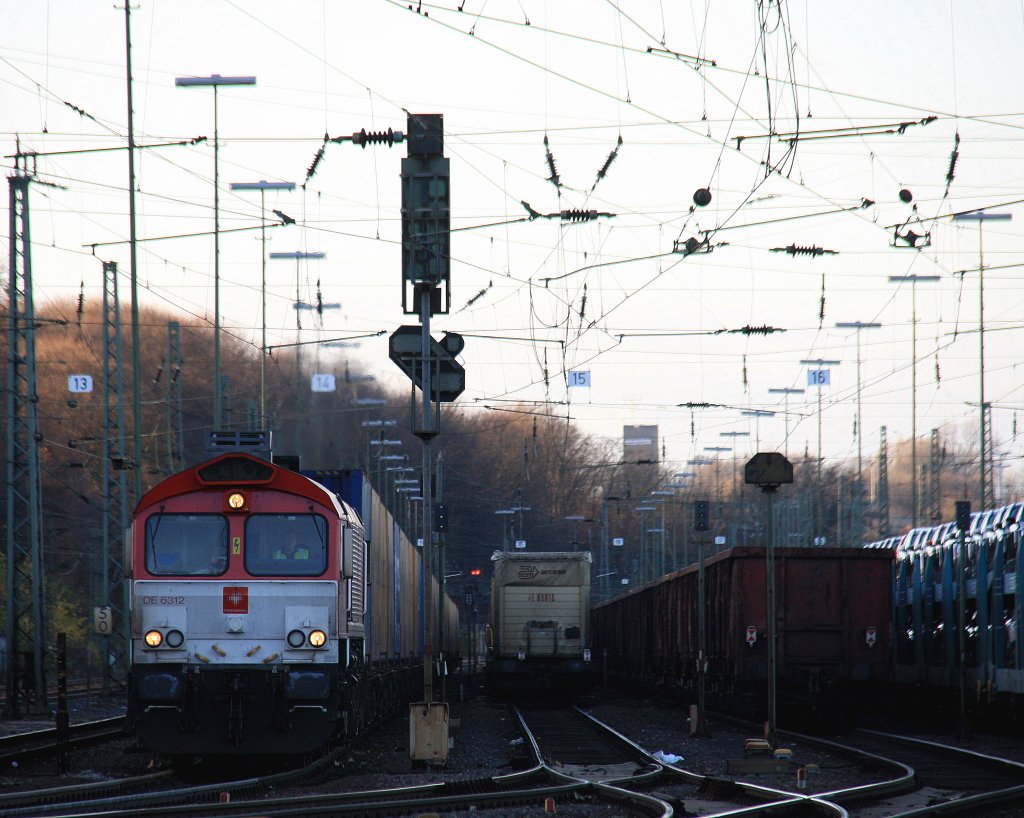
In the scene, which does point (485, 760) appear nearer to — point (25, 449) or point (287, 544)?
point (287, 544)

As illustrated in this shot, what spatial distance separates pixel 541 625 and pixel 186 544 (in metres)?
19.1

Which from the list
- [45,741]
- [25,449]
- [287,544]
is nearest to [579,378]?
[25,449]

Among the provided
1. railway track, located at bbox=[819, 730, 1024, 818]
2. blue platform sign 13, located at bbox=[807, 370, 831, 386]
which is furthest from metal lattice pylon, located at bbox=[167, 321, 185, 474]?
railway track, located at bbox=[819, 730, 1024, 818]

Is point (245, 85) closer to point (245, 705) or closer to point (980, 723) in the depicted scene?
point (245, 705)

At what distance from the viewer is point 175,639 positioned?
15.0 metres

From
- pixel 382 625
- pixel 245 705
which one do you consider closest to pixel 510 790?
pixel 245 705

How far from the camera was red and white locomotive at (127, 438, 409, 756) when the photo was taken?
48.3 feet

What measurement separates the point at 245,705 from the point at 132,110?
16583 millimetres

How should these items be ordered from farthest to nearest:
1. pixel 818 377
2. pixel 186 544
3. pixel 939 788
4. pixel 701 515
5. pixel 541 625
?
pixel 818 377 < pixel 541 625 < pixel 701 515 < pixel 186 544 < pixel 939 788

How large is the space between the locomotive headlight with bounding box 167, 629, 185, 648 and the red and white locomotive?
11mm

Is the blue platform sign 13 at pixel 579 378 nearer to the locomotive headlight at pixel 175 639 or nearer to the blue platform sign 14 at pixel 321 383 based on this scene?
the blue platform sign 14 at pixel 321 383

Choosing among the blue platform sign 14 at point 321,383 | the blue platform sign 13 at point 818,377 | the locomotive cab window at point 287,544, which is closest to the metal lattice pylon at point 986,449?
the blue platform sign 13 at point 818,377

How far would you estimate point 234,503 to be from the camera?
15.5 meters

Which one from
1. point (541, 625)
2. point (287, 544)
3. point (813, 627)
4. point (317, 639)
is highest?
point (287, 544)
